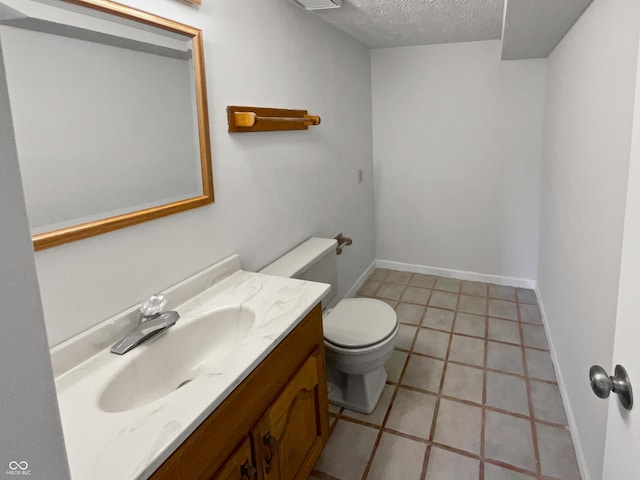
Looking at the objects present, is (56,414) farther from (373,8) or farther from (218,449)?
(373,8)

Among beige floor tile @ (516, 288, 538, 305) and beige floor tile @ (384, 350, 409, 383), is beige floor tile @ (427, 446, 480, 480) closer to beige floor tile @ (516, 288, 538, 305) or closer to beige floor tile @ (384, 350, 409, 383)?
beige floor tile @ (384, 350, 409, 383)

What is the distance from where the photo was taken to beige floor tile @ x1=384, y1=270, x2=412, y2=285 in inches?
141

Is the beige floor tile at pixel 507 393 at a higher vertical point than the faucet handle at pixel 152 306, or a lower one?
lower

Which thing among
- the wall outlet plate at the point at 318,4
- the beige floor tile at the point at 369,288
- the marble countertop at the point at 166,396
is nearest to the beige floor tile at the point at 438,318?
the beige floor tile at the point at 369,288

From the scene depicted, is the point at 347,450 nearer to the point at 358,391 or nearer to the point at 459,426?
the point at 358,391

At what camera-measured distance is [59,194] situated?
1092 millimetres

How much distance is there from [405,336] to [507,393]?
2.37 feet

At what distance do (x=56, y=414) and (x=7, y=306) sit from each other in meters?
0.14

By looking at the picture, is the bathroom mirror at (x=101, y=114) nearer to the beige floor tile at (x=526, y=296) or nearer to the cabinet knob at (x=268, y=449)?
the cabinet knob at (x=268, y=449)

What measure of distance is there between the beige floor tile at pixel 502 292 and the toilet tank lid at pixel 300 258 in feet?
5.52

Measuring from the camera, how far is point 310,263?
2059mm

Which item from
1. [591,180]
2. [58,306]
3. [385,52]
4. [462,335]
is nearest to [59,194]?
[58,306]

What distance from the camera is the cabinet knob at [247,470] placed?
108 cm

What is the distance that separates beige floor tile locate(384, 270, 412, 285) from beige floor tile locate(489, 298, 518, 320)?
74 centimetres
